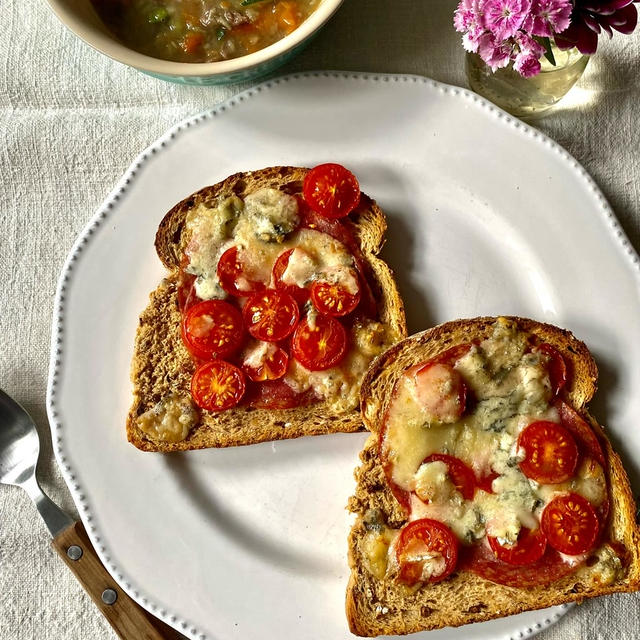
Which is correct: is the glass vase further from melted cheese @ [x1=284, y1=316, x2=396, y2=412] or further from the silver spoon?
the silver spoon

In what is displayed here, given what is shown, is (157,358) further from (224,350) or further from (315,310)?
(315,310)

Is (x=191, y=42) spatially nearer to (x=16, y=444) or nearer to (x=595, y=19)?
(x=595, y=19)

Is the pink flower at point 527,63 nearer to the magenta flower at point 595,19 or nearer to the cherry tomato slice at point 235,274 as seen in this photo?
the magenta flower at point 595,19

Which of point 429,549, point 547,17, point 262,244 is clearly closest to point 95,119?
point 262,244

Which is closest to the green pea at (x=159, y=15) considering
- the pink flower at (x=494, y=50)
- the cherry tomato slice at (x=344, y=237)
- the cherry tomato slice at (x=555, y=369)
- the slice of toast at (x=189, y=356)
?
the slice of toast at (x=189, y=356)

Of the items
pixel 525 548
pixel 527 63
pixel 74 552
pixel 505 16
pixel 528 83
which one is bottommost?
pixel 74 552
